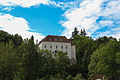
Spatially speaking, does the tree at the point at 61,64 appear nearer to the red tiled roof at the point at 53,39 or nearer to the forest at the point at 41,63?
the forest at the point at 41,63

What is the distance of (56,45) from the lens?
6519 centimetres

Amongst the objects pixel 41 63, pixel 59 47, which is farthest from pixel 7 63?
pixel 59 47

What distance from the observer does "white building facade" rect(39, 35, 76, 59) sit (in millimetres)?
63531

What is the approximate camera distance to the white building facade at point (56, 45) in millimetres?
63531

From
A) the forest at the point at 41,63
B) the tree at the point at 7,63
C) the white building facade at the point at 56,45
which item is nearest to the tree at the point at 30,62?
the forest at the point at 41,63

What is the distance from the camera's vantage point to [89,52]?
220 ft

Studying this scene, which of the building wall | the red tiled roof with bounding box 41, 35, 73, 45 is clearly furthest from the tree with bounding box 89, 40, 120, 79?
the red tiled roof with bounding box 41, 35, 73, 45

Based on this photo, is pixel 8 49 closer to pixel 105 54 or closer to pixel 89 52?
pixel 105 54

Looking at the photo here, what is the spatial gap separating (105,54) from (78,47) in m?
29.7

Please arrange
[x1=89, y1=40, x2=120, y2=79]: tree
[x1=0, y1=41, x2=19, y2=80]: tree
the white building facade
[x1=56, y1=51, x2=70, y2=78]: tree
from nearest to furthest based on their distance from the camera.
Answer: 1. [x1=0, y1=41, x2=19, y2=80]: tree
2. [x1=56, y1=51, x2=70, y2=78]: tree
3. [x1=89, y1=40, x2=120, y2=79]: tree
4. the white building facade

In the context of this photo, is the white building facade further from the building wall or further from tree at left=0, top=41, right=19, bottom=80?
tree at left=0, top=41, right=19, bottom=80

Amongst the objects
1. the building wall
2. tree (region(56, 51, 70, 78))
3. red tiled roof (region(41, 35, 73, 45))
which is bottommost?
tree (region(56, 51, 70, 78))

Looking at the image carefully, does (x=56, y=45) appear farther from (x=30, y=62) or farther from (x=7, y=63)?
(x=7, y=63)

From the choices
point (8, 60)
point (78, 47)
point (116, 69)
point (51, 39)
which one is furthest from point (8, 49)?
point (78, 47)
